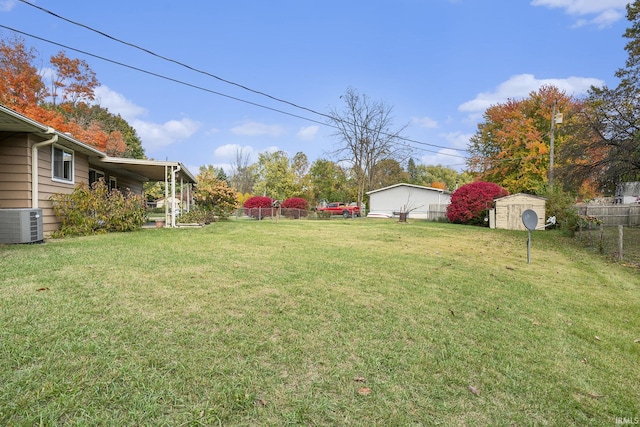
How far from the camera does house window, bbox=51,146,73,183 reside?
30.6 ft

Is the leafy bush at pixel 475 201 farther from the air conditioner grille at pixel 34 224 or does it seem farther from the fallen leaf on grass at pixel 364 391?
the air conditioner grille at pixel 34 224

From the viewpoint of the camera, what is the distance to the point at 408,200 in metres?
30.3

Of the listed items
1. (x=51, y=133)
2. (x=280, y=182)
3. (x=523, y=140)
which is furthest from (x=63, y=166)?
(x=523, y=140)

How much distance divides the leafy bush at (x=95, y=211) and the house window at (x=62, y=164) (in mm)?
530

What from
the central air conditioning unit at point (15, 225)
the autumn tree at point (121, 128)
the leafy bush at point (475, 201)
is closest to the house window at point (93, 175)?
the central air conditioning unit at point (15, 225)

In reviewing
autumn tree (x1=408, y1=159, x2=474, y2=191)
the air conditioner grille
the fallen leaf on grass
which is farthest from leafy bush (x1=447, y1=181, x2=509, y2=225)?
autumn tree (x1=408, y1=159, x2=474, y2=191)

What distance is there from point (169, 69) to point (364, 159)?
90.4ft

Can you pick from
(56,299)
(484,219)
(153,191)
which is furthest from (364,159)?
(56,299)

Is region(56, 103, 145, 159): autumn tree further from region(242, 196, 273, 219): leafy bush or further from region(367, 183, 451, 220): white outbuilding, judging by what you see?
region(367, 183, 451, 220): white outbuilding

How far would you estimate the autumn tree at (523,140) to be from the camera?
984 inches

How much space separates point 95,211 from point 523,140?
28818 mm

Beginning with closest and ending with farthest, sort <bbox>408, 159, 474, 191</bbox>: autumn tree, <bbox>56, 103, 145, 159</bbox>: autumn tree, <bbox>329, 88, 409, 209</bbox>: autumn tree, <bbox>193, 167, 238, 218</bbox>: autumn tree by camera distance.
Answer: <bbox>193, 167, 238, 218</bbox>: autumn tree < <bbox>56, 103, 145, 159</bbox>: autumn tree < <bbox>329, 88, 409, 209</bbox>: autumn tree < <bbox>408, 159, 474, 191</bbox>: autumn tree

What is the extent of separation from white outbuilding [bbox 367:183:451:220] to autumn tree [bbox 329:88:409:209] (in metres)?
3.28

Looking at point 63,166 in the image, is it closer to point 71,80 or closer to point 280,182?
point 71,80
